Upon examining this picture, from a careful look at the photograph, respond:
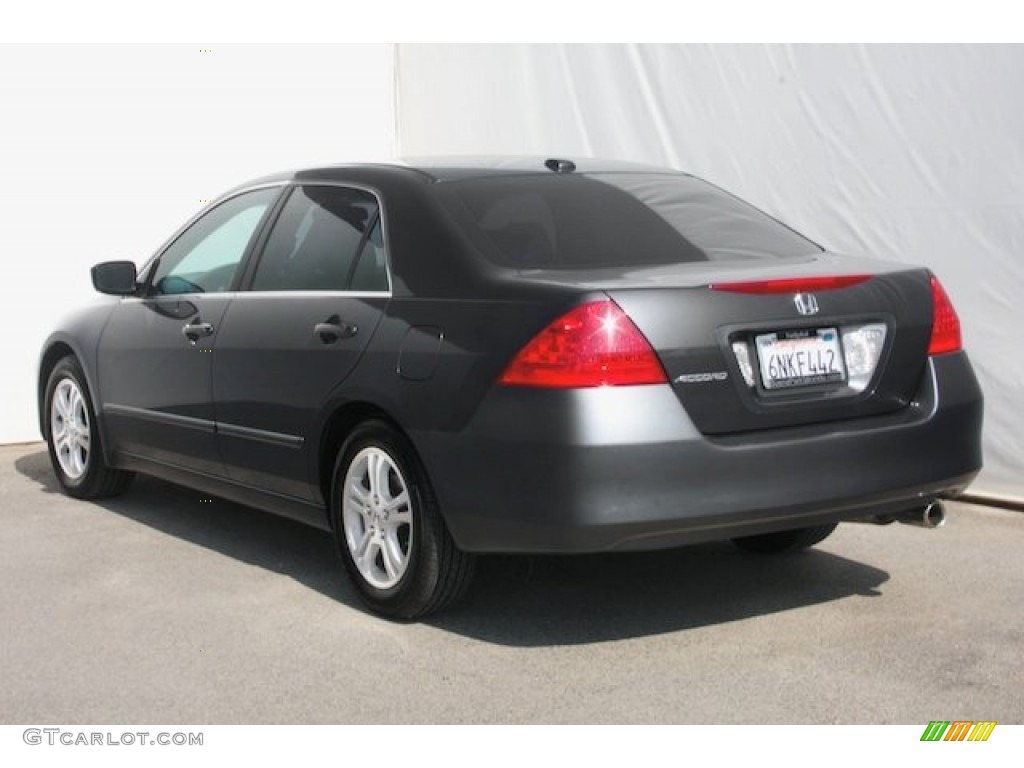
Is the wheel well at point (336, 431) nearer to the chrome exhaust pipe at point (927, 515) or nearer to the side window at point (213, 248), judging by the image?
the side window at point (213, 248)

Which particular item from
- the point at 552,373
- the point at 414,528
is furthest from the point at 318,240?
the point at 552,373

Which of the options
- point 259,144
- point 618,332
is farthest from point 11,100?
point 618,332

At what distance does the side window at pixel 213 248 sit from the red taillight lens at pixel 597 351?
2.08 metres

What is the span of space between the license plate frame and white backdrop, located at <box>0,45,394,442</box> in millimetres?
6225

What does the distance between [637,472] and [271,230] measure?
2.23 meters

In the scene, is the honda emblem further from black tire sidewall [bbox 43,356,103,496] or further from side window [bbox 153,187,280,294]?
black tire sidewall [bbox 43,356,103,496]

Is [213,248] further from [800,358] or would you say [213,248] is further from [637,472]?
[800,358]

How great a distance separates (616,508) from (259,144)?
6642mm

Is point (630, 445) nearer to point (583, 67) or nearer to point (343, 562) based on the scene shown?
point (343, 562)

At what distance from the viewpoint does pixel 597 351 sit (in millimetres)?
4426

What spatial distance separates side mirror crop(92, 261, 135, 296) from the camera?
22.4 ft

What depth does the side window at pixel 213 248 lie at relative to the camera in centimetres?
625

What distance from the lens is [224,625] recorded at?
5.21 metres

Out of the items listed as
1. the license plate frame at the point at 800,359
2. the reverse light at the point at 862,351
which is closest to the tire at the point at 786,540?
the reverse light at the point at 862,351
